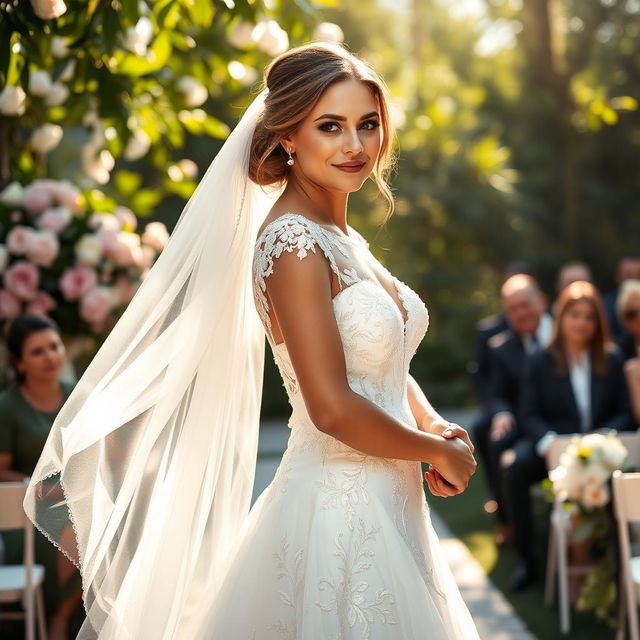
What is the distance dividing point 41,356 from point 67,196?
1127 millimetres

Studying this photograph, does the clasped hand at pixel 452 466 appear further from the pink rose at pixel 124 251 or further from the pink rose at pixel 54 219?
the pink rose at pixel 54 219

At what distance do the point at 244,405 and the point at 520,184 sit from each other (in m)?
17.9

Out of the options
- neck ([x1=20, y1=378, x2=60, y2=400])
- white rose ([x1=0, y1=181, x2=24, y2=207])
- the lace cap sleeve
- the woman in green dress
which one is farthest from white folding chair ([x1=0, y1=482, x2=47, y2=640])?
white rose ([x1=0, y1=181, x2=24, y2=207])

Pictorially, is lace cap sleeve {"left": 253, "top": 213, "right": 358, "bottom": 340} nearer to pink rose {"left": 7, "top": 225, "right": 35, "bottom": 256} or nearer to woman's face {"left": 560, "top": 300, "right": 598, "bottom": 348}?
pink rose {"left": 7, "top": 225, "right": 35, "bottom": 256}

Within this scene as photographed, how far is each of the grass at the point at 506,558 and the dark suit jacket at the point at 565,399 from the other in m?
0.75

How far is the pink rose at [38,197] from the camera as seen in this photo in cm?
582

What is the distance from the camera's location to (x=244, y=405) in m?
3.01

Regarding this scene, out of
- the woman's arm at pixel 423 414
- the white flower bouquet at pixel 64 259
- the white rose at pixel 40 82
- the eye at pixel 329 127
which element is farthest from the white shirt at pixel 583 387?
the eye at pixel 329 127

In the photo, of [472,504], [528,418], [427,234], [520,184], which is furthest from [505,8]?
[528,418]

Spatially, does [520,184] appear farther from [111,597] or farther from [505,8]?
[111,597]

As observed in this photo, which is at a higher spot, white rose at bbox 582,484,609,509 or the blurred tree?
the blurred tree

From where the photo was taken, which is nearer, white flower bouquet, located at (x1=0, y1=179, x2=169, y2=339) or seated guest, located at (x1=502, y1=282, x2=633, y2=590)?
white flower bouquet, located at (x1=0, y1=179, x2=169, y2=339)

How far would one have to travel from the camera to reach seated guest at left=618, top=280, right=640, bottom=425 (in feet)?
21.8

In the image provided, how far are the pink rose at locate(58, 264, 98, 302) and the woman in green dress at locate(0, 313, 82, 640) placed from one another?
0.45 meters
